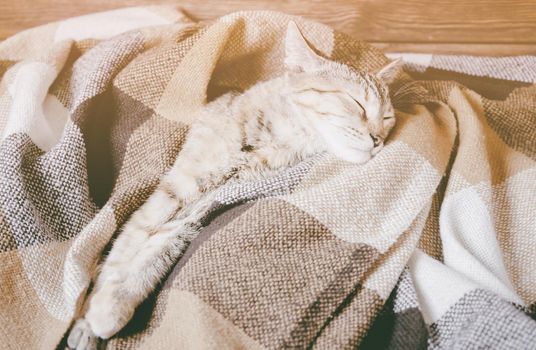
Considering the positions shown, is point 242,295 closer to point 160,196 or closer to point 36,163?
point 160,196

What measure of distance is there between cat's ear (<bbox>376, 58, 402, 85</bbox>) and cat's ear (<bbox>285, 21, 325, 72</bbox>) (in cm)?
16

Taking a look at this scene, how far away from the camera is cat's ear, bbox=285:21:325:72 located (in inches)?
40.0

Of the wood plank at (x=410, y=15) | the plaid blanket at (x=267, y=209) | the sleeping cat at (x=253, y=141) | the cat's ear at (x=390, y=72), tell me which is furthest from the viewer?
the wood plank at (x=410, y=15)

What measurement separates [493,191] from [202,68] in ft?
2.31

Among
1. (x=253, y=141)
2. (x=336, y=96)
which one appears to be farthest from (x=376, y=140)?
(x=253, y=141)

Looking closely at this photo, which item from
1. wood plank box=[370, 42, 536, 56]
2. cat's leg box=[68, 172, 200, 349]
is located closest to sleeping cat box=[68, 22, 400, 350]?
cat's leg box=[68, 172, 200, 349]

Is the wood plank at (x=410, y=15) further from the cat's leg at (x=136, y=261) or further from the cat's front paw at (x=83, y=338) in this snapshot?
the cat's front paw at (x=83, y=338)

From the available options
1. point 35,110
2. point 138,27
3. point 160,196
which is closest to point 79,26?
point 138,27

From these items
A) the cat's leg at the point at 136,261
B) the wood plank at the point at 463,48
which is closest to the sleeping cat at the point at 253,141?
the cat's leg at the point at 136,261

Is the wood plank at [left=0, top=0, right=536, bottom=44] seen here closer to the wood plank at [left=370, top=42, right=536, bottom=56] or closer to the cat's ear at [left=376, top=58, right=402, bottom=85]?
the wood plank at [left=370, top=42, right=536, bottom=56]

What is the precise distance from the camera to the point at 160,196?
988 millimetres

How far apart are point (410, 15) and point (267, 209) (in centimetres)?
85

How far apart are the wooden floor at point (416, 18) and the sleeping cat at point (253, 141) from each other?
29 centimetres

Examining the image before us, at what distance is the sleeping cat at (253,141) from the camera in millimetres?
921
